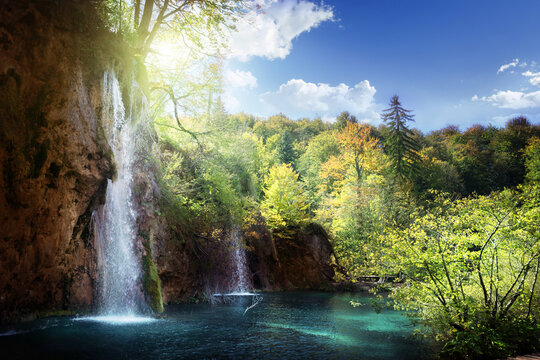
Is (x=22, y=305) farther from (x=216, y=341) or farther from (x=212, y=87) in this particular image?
(x=212, y=87)

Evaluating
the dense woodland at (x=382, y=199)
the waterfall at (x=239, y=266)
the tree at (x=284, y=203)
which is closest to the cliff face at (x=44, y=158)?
the dense woodland at (x=382, y=199)

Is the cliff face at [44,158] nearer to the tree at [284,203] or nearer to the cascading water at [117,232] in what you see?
the cascading water at [117,232]

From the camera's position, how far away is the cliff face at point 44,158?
256 inches

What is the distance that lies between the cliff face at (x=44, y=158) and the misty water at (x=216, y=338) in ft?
3.82

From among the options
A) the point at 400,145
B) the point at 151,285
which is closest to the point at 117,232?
the point at 151,285

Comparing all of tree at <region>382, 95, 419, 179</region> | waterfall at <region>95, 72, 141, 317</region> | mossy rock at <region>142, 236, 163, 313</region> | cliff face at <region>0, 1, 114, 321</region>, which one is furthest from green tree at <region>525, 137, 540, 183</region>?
cliff face at <region>0, 1, 114, 321</region>

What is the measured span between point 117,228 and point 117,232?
0.14 metres

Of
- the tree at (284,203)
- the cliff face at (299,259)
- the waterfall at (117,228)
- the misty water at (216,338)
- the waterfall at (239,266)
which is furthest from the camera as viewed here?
the tree at (284,203)

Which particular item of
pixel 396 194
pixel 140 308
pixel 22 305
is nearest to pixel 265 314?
pixel 140 308

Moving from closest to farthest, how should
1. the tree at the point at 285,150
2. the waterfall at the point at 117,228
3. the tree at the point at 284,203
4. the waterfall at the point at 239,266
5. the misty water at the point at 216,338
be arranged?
1. the misty water at the point at 216,338
2. the waterfall at the point at 117,228
3. the waterfall at the point at 239,266
4. the tree at the point at 284,203
5. the tree at the point at 285,150

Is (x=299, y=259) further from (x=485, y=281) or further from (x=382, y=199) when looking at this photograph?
(x=485, y=281)

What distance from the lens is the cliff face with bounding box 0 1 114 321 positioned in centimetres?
650

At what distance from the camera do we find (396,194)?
1041 inches

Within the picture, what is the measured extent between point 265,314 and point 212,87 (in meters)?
9.68
